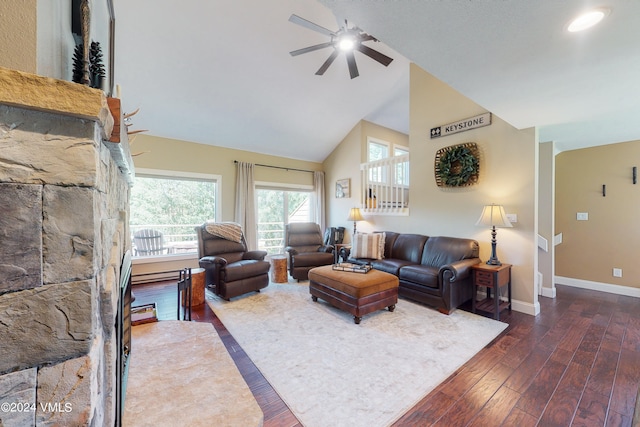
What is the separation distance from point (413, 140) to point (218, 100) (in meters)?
3.37

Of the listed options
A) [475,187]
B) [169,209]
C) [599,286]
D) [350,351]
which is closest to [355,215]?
[475,187]

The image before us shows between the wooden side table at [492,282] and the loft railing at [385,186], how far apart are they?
167 cm

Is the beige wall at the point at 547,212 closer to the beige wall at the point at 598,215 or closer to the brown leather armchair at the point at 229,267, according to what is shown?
the beige wall at the point at 598,215

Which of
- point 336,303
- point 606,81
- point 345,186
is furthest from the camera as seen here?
point 345,186

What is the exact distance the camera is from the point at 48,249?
60 centimetres

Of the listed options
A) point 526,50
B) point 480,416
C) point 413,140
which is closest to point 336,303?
point 480,416

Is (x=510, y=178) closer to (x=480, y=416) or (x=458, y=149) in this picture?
(x=458, y=149)

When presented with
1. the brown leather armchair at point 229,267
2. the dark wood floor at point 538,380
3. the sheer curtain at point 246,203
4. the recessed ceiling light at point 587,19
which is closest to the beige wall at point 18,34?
the dark wood floor at point 538,380

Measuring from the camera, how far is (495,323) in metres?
2.77

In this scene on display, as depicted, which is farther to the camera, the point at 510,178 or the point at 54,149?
the point at 510,178

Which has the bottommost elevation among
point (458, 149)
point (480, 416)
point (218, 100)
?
point (480, 416)

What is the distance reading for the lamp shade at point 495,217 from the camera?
10.1ft

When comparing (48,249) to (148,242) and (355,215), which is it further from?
(355,215)

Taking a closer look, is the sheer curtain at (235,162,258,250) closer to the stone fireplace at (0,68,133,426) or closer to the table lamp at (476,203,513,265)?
the table lamp at (476,203,513,265)
